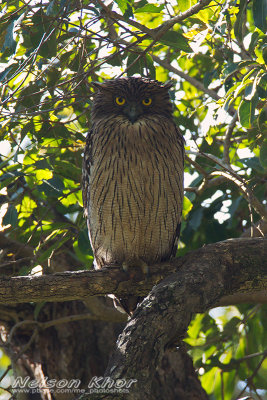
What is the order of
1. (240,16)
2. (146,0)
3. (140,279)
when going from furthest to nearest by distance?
(146,0) < (140,279) < (240,16)

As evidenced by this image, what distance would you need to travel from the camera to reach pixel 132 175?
3.46 m

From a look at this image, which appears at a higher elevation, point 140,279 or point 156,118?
point 156,118

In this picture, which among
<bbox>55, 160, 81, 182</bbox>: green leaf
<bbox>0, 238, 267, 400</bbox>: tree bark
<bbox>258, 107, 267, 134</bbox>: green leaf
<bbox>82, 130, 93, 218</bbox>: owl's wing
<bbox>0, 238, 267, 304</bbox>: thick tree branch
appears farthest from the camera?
<bbox>55, 160, 81, 182</bbox>: green leaf

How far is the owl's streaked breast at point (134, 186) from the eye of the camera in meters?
3.49

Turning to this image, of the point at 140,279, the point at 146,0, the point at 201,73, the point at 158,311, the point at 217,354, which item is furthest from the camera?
the point at 201,73

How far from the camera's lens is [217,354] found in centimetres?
441

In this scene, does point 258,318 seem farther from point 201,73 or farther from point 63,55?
point 63,55

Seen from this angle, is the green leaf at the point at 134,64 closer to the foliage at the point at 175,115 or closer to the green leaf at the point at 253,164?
the foliage at the point at 175,115

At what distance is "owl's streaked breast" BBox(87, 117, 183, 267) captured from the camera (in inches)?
137

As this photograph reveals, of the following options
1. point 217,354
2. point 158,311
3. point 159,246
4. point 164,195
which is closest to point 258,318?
point 217,354

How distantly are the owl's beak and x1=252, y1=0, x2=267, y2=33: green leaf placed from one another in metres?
1.16

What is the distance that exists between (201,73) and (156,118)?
4.67 ft

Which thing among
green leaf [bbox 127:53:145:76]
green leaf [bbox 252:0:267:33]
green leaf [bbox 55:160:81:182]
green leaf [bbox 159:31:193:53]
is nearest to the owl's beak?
green leaf [bbox 127:53:145:76]

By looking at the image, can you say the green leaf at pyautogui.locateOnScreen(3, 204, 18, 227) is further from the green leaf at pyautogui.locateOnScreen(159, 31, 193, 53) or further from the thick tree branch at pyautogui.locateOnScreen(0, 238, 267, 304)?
the green leaf at pyautogui.locateOnScreen(159, 31, 193, 53)
